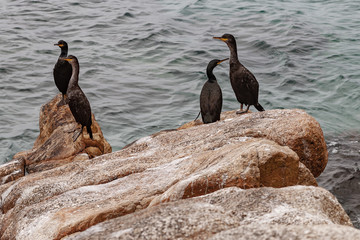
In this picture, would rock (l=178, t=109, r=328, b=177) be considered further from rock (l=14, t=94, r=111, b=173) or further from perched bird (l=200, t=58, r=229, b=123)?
rock (l=14, t=94, r=111, b=173)

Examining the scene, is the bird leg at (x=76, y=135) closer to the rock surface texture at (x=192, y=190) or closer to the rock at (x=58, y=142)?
the rock at (x=58, y=142)

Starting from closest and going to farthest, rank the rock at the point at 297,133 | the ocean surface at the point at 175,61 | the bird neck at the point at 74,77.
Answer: the rock at the point at 297,133
the bird neck at the point at 74,77
the ocean surface at the point at 175,61

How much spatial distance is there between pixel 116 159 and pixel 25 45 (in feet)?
44.2

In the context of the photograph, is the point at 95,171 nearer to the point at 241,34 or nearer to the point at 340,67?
the point at 340,67

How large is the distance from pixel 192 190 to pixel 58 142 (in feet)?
15.4

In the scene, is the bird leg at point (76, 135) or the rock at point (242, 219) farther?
the bird leg at point (76, 135)

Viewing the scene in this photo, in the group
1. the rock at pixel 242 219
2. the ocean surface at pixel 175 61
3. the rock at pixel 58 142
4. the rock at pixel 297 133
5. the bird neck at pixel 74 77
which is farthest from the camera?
the ocean surface at pixel 175 61

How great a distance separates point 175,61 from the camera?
17406 mm

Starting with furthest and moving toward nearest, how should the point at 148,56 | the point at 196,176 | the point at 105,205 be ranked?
the point at 148,56
the point at 105,205
the point at 196,176

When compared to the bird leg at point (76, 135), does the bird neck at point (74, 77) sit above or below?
above

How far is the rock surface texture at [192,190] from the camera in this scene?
11.0ft

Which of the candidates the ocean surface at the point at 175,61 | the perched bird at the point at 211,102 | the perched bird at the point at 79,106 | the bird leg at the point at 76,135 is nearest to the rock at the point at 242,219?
the ocean surface at the point at 175,61

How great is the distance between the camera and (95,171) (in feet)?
20.0

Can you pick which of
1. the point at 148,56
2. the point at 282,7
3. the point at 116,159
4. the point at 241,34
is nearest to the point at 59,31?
the point at 148,56
